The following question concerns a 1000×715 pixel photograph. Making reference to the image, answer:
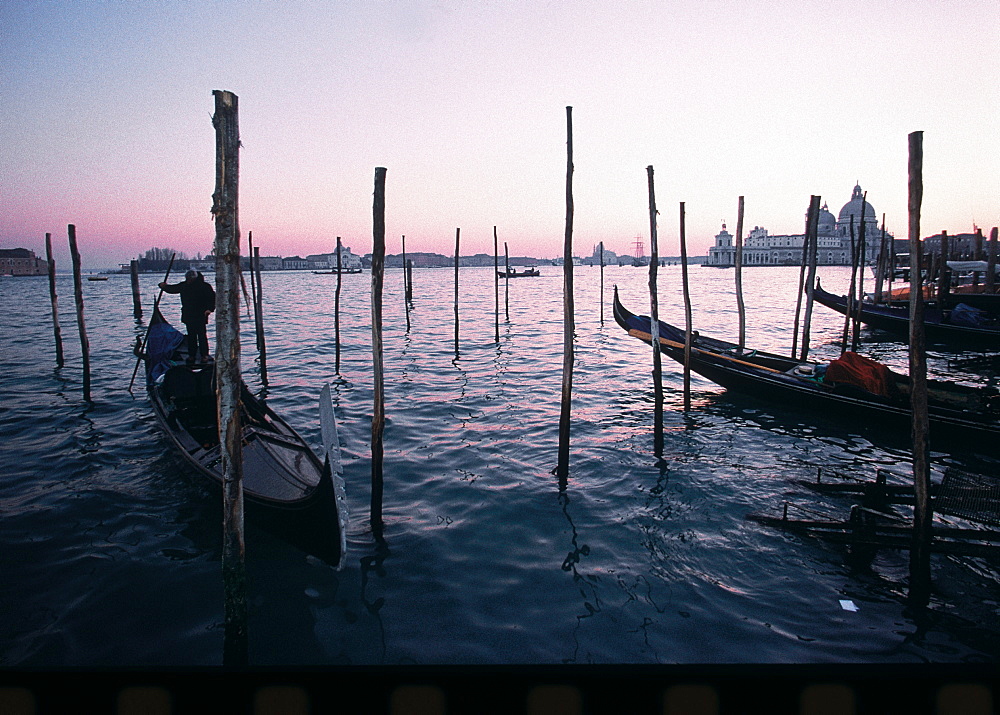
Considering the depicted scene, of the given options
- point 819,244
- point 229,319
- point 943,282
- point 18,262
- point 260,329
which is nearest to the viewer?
point 229,319

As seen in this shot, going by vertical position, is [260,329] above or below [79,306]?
below

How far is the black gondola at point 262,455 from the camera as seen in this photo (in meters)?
4.54

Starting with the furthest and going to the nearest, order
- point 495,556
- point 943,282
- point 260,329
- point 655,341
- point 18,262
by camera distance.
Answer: point 18,262
point 943,282
point 260,329
point 655,341
point 495,556

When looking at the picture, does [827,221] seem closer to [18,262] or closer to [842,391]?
[842,391]

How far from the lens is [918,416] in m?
4.20

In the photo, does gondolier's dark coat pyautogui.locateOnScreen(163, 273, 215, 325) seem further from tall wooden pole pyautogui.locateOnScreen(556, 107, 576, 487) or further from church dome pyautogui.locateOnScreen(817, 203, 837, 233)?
church dome pyautogui.locateOnScreen(817, 203, 837, 233)

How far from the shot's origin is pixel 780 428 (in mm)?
8719

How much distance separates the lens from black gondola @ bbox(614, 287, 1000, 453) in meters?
7.21

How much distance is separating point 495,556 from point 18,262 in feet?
382

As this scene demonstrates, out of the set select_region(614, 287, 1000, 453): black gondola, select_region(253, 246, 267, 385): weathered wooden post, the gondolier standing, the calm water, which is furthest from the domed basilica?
the gondolier standing

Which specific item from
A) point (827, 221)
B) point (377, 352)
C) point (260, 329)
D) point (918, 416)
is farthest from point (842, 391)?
point (827, 221)

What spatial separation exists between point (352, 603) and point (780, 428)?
23.5 feet

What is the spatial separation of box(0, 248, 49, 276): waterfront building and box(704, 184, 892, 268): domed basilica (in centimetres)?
13082

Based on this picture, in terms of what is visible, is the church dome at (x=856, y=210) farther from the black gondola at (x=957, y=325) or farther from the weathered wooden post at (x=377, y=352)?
the weathered wooden post at (x=377, y=352)
